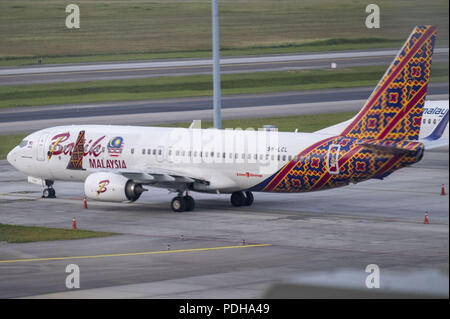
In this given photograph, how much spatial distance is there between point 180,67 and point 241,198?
73.5m

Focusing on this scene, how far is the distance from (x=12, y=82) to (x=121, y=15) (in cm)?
2606

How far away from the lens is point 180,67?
396 feet

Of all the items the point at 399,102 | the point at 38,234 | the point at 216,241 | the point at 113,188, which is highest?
the point at 399,102

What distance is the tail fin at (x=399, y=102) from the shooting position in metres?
39.3

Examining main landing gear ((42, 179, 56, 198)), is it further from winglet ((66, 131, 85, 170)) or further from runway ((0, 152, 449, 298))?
winglet ((66, 131, 85, 170))

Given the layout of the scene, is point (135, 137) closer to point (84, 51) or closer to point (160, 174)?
point (160, 174)

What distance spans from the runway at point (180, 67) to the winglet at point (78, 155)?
5391 cm

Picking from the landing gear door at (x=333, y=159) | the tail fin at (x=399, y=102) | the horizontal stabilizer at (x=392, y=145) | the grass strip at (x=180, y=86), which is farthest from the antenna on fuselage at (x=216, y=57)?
the grass strip at (x=180, y=86)

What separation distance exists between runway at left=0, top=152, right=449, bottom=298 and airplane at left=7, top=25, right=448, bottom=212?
1521 millimetres

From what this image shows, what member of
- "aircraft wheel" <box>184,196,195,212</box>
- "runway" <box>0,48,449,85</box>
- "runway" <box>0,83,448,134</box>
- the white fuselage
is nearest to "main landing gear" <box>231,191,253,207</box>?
the white fuselage

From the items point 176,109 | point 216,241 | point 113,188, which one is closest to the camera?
point 216,241

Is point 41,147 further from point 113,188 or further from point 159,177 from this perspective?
point 159,177

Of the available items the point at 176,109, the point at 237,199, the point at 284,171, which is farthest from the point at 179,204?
the point at 176,109

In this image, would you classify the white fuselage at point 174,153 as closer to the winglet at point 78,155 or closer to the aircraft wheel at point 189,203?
the winglet at point 78,155
